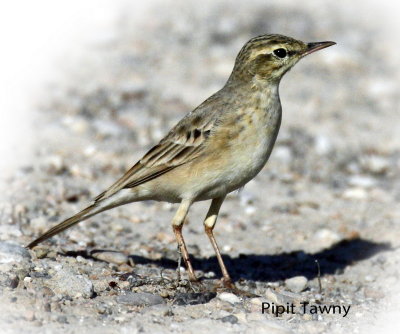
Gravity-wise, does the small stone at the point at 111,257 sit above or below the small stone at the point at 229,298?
above

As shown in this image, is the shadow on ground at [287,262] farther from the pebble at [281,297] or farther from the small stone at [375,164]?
the small stone at [375,164]

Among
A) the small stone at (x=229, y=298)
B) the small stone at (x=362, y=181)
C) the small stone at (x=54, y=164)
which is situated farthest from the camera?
the small stone at (x=362, y=181)

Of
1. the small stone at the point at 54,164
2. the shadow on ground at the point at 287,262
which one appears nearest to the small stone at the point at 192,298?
the shadow on ground at the point at 287,262

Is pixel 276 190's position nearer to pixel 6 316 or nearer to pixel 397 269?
pixel 397 269

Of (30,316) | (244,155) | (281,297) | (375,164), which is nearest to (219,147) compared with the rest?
(244,155)

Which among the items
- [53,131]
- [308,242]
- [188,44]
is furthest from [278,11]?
[308,242]

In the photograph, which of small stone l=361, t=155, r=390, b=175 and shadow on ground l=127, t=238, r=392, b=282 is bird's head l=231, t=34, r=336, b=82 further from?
small stone l=361, t=155, r=390, b=175

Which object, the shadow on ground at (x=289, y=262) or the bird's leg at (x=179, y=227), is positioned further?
the shadow on ground at (x=289, y=262)

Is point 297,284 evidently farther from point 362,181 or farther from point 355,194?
point 362,181
